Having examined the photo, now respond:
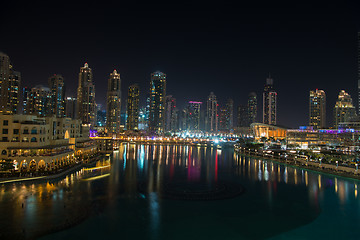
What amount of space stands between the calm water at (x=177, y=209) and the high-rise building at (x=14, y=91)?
5314 centimetres

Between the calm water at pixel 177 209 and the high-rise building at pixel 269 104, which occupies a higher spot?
the high-rise building at pixel 269 104

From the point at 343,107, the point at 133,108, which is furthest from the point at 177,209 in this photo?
the point at 133,108

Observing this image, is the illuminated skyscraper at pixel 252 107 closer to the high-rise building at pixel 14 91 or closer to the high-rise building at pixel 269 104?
the high-rise building at pixel 269 104

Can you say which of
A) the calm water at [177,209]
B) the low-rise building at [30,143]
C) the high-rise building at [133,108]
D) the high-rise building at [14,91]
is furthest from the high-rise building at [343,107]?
the high-rise building at [14,91]

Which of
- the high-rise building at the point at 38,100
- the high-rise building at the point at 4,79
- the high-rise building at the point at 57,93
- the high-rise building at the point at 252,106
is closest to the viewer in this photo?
the high-rise building at the point at 4,79

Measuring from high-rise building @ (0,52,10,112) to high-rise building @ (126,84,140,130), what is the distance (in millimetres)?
60158

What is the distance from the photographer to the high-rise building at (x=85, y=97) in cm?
10062

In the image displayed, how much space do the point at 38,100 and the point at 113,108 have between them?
94.7ft

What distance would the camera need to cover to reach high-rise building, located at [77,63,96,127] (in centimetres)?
10062

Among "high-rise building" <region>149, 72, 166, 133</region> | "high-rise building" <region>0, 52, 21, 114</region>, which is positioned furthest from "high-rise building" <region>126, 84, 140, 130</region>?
"high-rise building" <region>0, 52, 21, 114</region>

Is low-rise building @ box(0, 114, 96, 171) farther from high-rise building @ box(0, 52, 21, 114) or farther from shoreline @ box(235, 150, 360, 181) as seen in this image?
high-rise building @ box(0, 52, 21, 114)

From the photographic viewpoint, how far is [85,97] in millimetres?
101812

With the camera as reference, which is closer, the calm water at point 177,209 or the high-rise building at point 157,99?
the calm water at point 177,209

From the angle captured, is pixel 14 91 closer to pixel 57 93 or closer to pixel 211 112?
pixel 57 93
